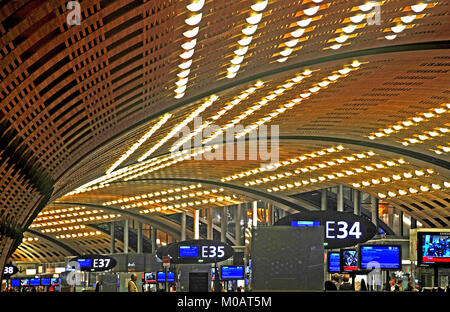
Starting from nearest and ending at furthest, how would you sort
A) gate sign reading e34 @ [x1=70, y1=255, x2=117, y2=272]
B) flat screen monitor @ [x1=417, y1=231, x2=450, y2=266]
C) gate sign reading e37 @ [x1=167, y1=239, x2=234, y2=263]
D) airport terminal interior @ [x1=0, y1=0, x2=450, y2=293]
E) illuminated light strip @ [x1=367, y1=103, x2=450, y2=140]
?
airport terminal interior @ [x1=0, y1=0, x2=450, y2=293] < flat screen monitor @ [x1=417, y1=231, x2=450, y2=266] < illuminated light strip @ [x1=367, y1=103, x2=450, y2=140] < gate sign reading e37 @ [x1=167, y1=239, x2=234, y2=263] < gate sign reading e34 @ [x1=70, y1=255, x2=117, y2=272]

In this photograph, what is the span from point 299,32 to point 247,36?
153cm

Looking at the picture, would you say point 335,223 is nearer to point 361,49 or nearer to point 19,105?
point 361,49

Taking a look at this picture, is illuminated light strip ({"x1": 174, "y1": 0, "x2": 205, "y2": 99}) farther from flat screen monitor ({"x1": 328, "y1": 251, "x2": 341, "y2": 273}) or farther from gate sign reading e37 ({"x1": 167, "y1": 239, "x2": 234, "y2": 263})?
gate sign reading e37 ({"x1": 167, "y1": 239, "x2": 234, "y2": 263})

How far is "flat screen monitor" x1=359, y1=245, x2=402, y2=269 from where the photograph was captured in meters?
20.6

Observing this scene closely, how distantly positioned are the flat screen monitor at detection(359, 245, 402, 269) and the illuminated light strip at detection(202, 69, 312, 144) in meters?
6.59

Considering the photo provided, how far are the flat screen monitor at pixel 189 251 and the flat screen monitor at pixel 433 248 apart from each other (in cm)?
2184

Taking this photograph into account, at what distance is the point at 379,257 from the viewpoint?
816 inches

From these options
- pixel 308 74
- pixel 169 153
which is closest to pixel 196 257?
pixel 169 153

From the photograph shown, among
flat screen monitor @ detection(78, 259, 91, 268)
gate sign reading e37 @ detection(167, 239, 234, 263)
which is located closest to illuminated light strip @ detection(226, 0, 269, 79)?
gate sign reading e37 @ detection(167, 239, 234, 263)

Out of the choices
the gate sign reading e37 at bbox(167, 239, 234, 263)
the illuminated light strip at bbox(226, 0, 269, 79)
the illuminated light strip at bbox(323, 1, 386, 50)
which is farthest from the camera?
the gate sign reading e37 at bbox(167, 239, 234, 263)

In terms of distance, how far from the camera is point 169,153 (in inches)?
1818

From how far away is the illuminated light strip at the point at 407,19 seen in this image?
66.9 ft

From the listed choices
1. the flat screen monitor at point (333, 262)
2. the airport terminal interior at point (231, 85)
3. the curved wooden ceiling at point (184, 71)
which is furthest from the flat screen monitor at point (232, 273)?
the flat screen monitor at point (333, 262)

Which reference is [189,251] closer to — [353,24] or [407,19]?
[353,24]
